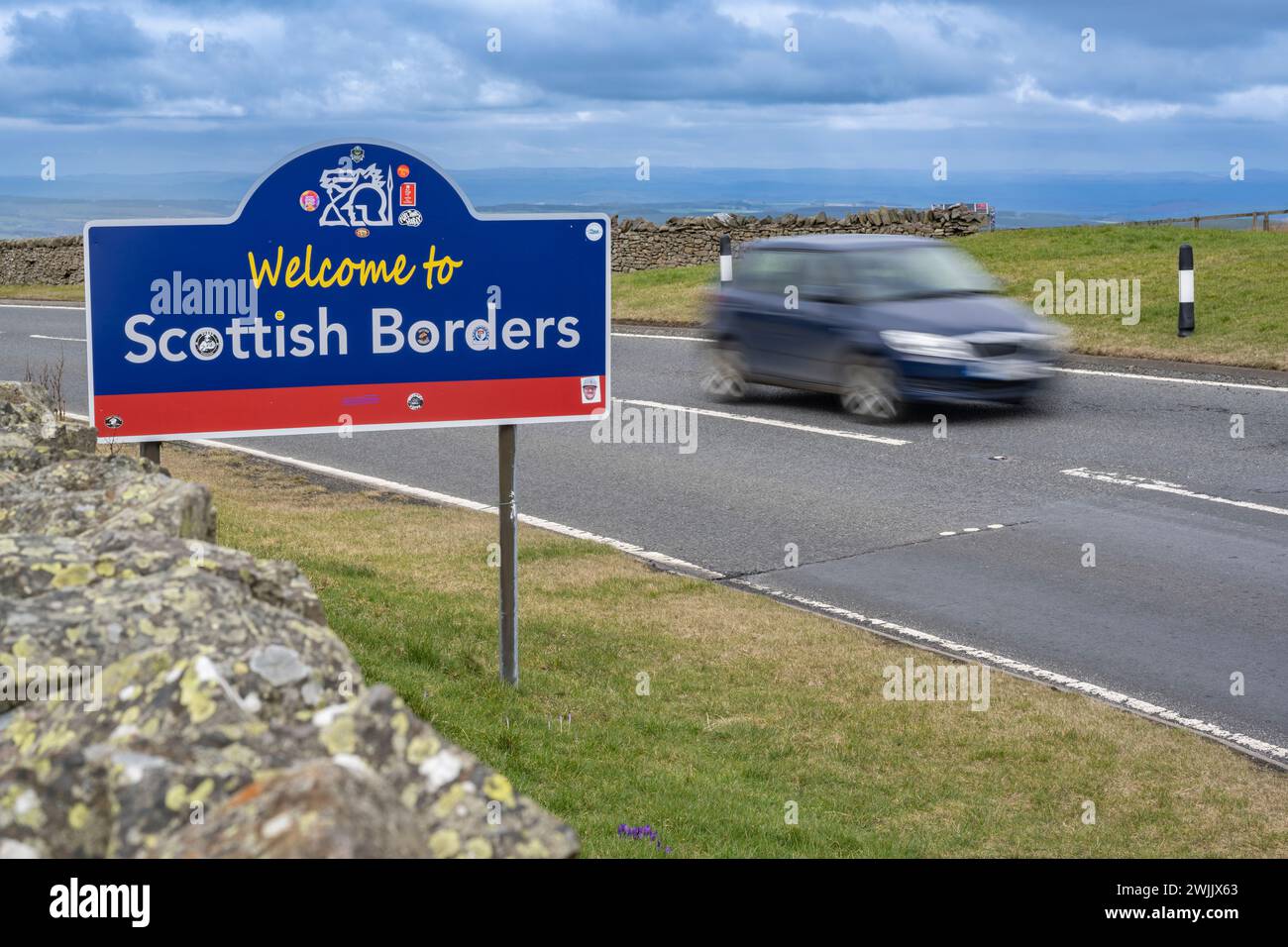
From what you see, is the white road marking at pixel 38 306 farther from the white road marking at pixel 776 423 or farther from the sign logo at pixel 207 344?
the sign logo at pixel 207 344

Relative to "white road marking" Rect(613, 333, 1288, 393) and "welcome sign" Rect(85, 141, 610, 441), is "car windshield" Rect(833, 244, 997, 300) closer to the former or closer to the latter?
"white road marking" Rect(613, 333, 1288, 393)

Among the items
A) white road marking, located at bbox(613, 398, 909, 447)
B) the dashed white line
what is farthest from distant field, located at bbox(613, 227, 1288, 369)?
the dashed white line

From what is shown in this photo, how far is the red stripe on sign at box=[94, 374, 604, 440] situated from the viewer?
6.45 metres

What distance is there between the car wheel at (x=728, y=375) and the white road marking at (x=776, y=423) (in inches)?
25.8

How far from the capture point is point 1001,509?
35.8 ft

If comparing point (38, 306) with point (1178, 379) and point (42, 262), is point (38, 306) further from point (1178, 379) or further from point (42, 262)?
point (1178, 379)

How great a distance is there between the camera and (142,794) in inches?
92.9

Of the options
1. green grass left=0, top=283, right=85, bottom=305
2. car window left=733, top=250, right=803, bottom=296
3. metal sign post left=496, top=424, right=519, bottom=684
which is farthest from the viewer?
green grass left=0, top=283, right=85, bottom=305

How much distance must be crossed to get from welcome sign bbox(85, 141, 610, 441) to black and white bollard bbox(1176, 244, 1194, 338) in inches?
493

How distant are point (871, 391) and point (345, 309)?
29.1 ft

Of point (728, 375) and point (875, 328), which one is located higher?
point (875, 328)

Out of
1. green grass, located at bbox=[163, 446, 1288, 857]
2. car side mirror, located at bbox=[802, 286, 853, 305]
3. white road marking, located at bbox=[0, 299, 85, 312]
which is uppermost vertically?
white road marking, located at bbox=[0, 299, 85, 312]

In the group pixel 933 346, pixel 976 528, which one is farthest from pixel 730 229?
pixel 976 528
